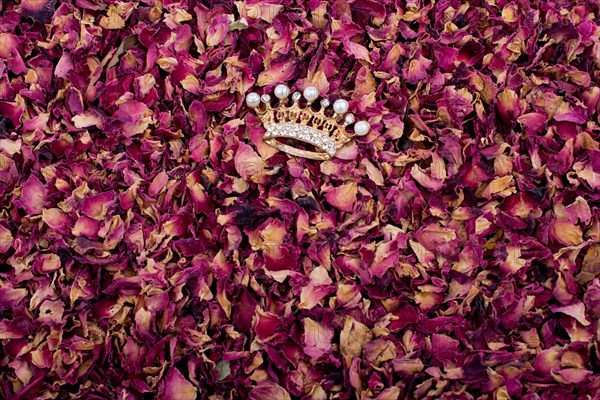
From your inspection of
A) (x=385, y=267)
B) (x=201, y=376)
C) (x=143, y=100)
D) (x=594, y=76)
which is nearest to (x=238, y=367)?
(x=201, y=376)

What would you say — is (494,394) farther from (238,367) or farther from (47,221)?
(47,221)

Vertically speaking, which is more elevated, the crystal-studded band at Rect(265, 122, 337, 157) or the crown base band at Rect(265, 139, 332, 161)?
the crystal-studded band at Rect(265, 122, 337, 157)
